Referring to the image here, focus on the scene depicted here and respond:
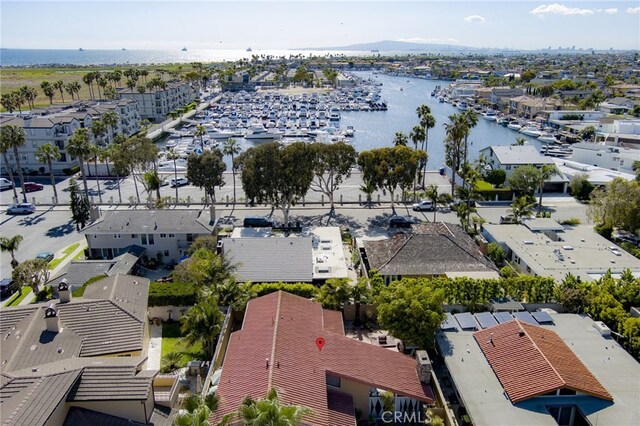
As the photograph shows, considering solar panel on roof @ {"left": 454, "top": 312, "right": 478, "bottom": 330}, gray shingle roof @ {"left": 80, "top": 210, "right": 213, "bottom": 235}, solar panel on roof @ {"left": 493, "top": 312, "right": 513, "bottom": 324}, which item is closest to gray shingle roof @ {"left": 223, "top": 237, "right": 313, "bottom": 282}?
gray shingle roof @ {"left": 80, "top": 210, "right": 213, "bottom": 235}

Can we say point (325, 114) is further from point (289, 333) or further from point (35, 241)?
point (289, 333)

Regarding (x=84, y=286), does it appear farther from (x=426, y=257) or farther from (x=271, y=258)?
(x=426, y=257)

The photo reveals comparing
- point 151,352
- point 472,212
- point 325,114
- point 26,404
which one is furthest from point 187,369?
point 325,114

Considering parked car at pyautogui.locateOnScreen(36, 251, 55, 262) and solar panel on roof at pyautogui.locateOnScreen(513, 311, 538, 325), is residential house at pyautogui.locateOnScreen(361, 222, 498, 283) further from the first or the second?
parked car at pyautogui.locateOnScreen(36, 251, 55, 262)

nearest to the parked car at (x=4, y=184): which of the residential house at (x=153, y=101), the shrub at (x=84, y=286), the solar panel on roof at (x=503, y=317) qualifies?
the shrub at (x=84, y=286)

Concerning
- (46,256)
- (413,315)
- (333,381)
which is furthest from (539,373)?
(46,256)

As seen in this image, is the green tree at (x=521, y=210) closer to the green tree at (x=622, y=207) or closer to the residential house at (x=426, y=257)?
the green tree at (x=622, y=207)

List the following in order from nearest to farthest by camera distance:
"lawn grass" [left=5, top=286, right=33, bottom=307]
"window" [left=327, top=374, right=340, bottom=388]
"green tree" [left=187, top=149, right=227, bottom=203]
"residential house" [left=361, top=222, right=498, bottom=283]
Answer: "window" [left=327, top=374, right=340, bottom=388]
"lawn grass" [left=5, top=286, right=33, bottom=307]
"residential house" [left=361, top=222, right=498, bottom=283]
"green tree" [left=187, top=149, right=227, bottom=203]
